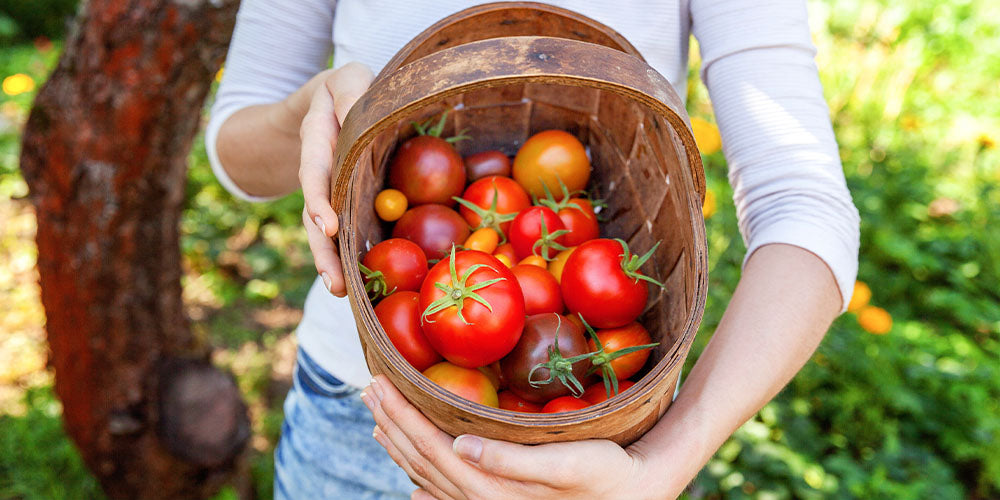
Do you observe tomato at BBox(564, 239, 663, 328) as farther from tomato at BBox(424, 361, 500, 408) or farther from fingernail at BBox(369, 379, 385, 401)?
fingernail at BBox(369, 379, 385, 401)

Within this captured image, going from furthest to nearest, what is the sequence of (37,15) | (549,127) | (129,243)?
(37,15), (129,243), (549,127)

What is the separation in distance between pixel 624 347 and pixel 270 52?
31.7 inches

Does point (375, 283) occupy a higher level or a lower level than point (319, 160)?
lower

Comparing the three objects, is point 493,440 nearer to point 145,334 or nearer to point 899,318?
point 145,334

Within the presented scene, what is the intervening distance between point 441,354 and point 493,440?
0.68 ft

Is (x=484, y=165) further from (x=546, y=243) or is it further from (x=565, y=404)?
(x=565, y=404)

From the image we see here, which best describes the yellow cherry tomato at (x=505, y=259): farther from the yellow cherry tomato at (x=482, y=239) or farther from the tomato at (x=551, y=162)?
the tomato at (x=551, y=162)

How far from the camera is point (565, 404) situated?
0.88 metres

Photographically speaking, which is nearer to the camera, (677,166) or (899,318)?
(677,166)

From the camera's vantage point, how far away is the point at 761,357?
964 millimetres

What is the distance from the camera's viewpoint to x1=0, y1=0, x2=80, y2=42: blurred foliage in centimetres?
518

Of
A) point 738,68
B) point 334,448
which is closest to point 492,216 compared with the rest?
point 738,68

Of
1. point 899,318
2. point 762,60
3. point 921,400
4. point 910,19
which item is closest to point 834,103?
point 910,19

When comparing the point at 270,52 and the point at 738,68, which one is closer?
the point at 738,68
